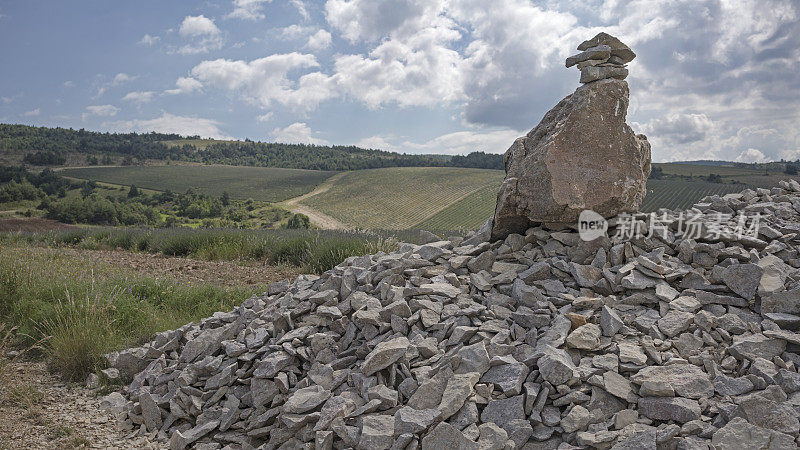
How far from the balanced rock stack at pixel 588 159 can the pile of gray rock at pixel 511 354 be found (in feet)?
1.20

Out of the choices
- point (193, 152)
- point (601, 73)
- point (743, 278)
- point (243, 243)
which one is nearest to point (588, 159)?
point (601, 73)

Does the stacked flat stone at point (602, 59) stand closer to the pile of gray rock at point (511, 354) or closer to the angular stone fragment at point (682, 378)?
the pile of gray rock at point (511, 354)

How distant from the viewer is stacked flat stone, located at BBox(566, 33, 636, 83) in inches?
184

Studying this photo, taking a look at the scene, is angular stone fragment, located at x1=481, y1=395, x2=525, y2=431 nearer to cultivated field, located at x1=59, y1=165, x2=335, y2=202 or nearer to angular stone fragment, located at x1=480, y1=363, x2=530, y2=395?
angular stone fragment, located at x1=480, y1=363, x2=530, y2=395

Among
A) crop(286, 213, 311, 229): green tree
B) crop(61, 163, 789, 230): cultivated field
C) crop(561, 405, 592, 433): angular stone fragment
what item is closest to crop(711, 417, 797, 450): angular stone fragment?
crop(561, 405, 592, 433): angular stone fragment

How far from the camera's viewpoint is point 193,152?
98062 millimetres

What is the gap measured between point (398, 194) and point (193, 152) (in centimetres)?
6407

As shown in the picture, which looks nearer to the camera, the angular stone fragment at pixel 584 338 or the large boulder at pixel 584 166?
the angular stone fragment at pixel 584 338

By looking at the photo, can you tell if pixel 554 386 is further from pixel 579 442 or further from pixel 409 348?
pixel 409 348

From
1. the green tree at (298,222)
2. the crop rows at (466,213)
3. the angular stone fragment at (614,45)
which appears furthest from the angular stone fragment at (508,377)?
the green tree at (298,222)

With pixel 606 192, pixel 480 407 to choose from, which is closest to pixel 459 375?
pixel 480 407

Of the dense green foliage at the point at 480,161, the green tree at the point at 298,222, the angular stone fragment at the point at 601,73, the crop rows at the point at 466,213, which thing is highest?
the dense green foliage at the point at 480,161

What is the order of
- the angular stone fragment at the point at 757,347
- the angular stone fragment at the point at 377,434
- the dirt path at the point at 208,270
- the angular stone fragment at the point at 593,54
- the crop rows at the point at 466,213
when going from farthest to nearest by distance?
the crop rows at the point at 466,213
the dirt path at the point at 208,270
the angular stone fragment at the point at 593,54
the angular stone fragment at the point at 757,347
the angular stone fragment at the point at 377,434

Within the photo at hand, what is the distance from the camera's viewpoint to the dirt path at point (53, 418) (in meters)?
3.55
